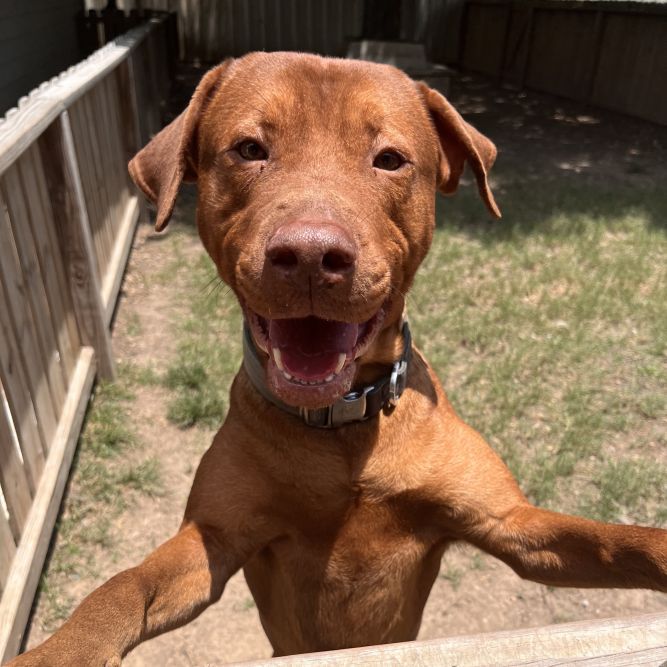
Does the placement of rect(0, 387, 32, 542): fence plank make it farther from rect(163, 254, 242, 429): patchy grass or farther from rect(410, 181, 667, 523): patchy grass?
rect(410, 181, 667, 523): patchy grass

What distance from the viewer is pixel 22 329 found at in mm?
3332

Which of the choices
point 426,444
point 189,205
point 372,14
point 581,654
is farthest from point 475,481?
point 372,14

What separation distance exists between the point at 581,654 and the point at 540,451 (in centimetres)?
305

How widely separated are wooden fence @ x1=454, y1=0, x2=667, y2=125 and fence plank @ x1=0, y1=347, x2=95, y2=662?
11008 millimetres

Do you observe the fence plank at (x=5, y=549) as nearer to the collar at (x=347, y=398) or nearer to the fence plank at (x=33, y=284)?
the fence plank at (x=33, y=284)

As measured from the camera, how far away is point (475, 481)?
2.23 metres

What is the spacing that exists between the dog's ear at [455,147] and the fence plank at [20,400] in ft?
6.75

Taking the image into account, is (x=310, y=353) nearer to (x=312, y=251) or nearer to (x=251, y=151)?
(x=312, y=251)

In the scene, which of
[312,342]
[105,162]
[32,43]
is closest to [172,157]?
[312,342]

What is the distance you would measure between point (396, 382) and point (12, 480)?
1.92 metres

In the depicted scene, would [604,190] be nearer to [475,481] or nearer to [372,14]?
[372,14]

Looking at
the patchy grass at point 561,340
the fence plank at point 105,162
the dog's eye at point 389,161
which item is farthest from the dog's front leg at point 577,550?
the fence plank at point 105,162

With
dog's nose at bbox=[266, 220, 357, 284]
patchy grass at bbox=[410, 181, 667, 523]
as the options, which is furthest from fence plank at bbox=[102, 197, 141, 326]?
dog's nose at bbox=[266, 220, 357, 284]

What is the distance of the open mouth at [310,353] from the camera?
6.11ft
